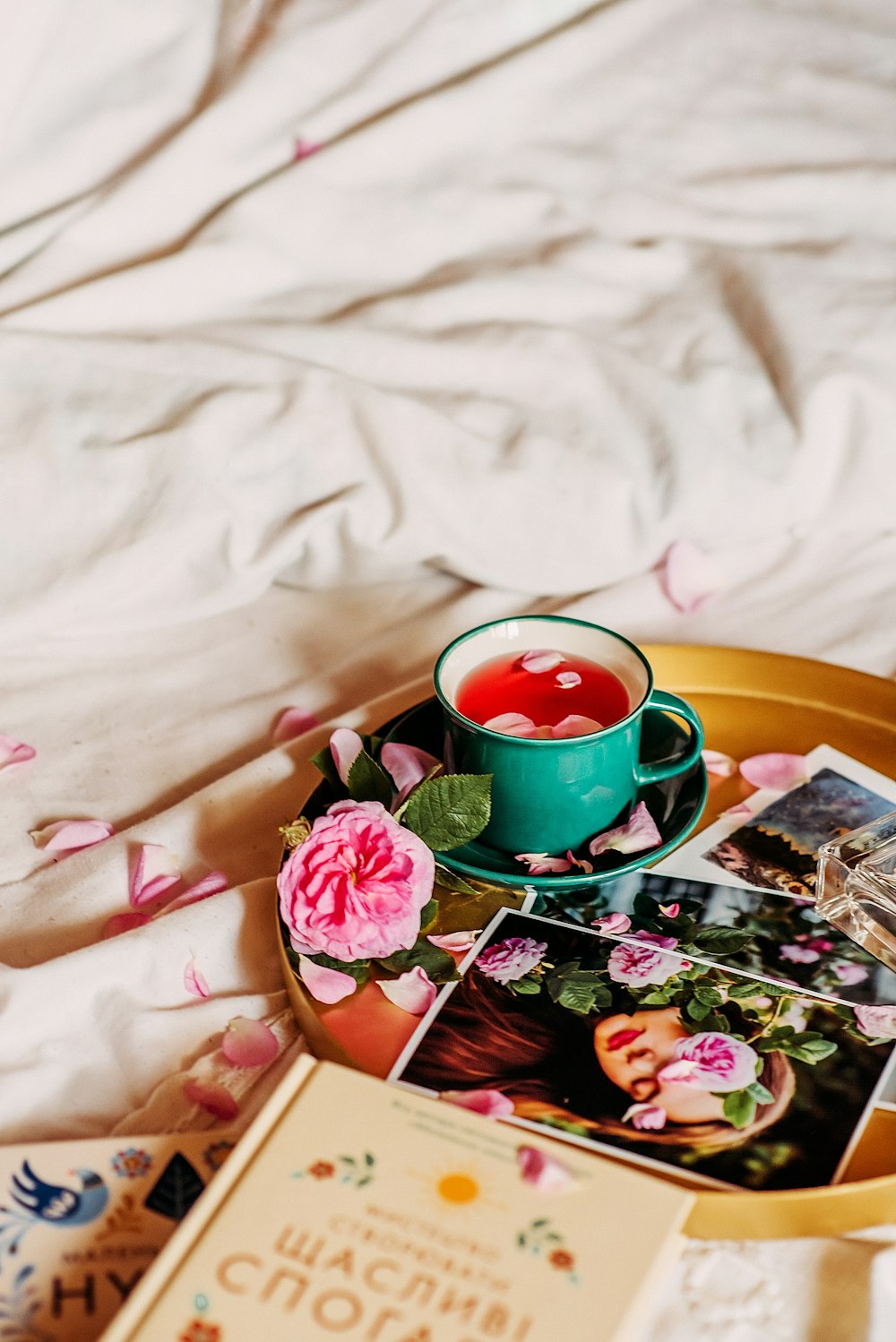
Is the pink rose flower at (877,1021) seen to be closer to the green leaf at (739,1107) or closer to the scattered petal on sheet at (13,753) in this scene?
the green leaf at (739,1107)

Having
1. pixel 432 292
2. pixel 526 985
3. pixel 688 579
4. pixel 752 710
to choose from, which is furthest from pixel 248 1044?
pixel 432 292

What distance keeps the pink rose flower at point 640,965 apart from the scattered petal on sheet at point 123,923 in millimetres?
257

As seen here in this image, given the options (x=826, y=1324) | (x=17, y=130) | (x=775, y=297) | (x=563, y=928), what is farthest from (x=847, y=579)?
(x=17, y=130)

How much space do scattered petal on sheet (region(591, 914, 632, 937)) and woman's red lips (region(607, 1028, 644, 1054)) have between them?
0.21 feet

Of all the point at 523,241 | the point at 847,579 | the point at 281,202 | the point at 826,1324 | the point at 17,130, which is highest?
the point at 17,130

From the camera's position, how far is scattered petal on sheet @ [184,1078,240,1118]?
1.79 ft

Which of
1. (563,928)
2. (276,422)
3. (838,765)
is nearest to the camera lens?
(563,928)

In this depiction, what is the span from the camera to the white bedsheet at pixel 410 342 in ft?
2.97

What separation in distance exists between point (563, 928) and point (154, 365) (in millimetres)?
579

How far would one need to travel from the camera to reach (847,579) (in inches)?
37.5

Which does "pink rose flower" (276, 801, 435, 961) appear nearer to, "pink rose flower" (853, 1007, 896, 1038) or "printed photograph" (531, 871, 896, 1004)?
"printed photograph" (531, 871, 896, 1004)

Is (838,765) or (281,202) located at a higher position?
(281,202)

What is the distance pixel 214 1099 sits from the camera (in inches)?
21.5

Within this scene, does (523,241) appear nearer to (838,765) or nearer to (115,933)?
(838,765)
